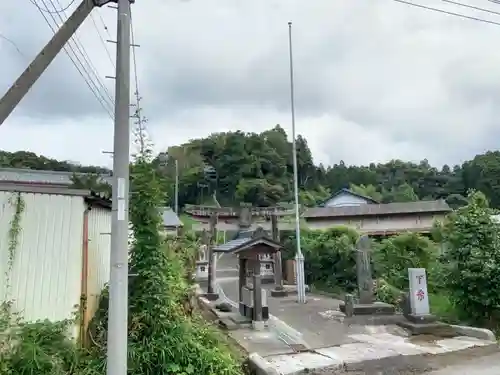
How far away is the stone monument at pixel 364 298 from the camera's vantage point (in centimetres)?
1174

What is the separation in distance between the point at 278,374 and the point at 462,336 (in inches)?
211

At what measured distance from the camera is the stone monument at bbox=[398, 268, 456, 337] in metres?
9.88

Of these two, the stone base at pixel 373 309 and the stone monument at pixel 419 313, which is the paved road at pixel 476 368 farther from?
the stone base at pixel 373 309

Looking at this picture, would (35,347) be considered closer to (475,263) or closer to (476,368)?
(476,368)

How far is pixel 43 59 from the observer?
194 inches

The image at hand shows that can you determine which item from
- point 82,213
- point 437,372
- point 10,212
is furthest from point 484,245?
point 10,212

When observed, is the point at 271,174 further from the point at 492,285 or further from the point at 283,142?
the point at 492,285

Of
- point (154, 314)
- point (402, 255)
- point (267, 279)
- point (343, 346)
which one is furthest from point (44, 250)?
point (267, 279)

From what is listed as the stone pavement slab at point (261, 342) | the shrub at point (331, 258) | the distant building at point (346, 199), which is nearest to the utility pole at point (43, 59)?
the stone pavement slab at point (261, 342)

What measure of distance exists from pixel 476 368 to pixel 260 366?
3.77 metres

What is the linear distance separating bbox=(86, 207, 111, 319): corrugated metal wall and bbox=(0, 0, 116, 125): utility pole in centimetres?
211

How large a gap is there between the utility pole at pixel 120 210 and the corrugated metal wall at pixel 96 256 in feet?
6.74

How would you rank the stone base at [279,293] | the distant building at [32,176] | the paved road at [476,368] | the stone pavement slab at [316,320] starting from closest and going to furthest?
1. the paved road at [476,368]
2. the stone pavement slab at [316,320]
3. the stone base at [279,293]
4. the distant building at [32,176]

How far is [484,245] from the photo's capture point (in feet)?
34.0
